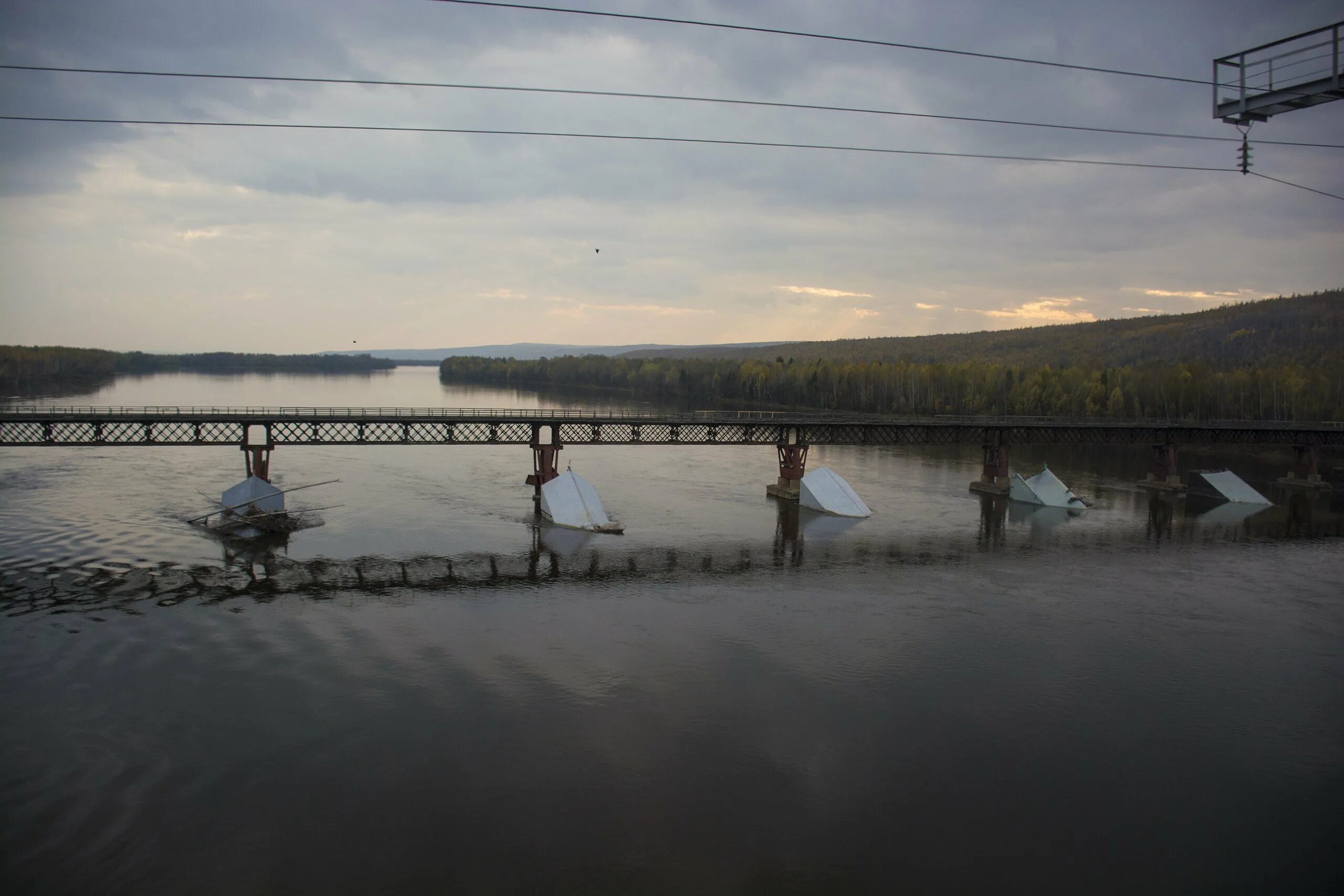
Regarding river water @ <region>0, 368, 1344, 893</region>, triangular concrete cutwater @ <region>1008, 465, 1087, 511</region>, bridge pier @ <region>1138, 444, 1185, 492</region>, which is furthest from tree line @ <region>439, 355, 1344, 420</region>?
river water @ <region>0, 368, 1344, 893</region>

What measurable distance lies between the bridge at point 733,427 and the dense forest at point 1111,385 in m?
34.6

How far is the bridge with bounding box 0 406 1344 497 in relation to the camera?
58031 millimetres

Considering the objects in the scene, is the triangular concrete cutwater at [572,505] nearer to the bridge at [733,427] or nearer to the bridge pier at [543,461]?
the bridge pier at [543,461]

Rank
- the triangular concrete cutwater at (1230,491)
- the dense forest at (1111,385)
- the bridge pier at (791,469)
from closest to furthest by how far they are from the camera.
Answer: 1. the bridge pier at (791,469)
2. the triangular concrete cutwater at (1230,491)
3. the dense forest at (1111,385)

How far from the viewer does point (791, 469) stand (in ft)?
228

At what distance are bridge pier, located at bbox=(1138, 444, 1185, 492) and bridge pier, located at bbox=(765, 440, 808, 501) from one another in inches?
1414

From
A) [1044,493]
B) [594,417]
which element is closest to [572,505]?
[594,417]

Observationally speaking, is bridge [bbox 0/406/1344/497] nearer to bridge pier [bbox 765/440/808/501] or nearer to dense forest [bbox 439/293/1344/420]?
bridge pier [bbox 765/440/808/501]

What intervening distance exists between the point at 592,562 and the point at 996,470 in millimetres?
42843

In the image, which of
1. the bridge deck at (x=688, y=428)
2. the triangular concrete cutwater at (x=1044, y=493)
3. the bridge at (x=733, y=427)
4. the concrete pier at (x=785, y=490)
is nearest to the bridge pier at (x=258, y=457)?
the bridge at (x=733, y=427)

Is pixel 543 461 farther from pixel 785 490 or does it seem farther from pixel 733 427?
pixel 733 427

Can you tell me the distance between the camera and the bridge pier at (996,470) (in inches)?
2913

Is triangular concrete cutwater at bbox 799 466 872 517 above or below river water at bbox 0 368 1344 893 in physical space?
above

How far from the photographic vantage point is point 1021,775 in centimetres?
2403
